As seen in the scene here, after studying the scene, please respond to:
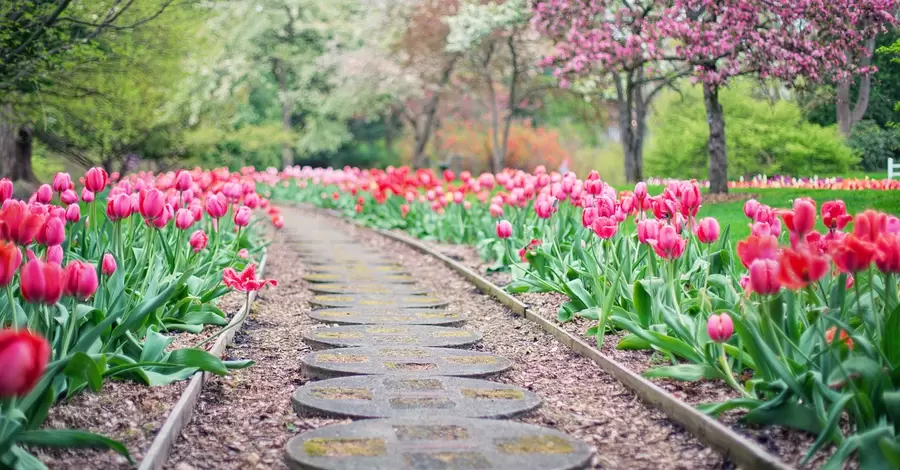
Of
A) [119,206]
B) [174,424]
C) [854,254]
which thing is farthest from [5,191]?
[854,254]

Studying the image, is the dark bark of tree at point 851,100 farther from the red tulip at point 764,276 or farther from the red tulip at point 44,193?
the red tulip at point 44,193

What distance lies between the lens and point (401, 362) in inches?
217

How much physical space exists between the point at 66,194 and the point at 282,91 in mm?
31689

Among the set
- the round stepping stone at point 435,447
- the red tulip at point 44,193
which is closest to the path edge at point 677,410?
the round stepping stone at point 435,447

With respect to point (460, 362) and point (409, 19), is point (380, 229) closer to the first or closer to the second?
point (460, 362)

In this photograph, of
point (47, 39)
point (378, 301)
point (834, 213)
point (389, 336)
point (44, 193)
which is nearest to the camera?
point (834, 213)

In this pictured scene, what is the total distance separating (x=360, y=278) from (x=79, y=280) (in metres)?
6.29

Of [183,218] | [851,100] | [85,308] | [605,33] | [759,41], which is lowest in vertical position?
[85,308]

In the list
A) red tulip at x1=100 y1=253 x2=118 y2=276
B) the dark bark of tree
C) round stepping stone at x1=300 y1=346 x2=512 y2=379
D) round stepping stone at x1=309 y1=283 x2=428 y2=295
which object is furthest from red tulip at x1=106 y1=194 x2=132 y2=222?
the dark bark of tree

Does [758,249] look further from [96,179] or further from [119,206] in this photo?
[96,179]

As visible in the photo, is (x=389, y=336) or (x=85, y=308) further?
(x=389, y=336)

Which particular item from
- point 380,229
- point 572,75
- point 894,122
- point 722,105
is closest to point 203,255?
point 894,122

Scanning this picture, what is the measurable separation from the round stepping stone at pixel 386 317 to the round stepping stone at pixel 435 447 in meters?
2.90

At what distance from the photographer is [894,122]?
24.3ft
